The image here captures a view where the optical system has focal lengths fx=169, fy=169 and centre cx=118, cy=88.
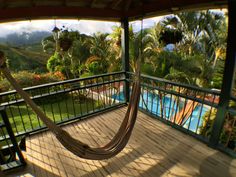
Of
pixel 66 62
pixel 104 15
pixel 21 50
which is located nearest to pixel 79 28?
pixel 66 62

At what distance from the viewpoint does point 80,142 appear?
184 cm

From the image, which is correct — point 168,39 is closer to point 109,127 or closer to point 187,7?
point 187,7

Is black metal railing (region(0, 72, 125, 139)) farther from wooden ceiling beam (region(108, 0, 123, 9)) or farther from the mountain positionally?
the mountain

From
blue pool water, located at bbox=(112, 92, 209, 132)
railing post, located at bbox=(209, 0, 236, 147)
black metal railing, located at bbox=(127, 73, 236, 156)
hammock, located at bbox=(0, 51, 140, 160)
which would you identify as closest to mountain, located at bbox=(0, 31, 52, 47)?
blue pool water, located at bbox=(112, 92, 209, 132)

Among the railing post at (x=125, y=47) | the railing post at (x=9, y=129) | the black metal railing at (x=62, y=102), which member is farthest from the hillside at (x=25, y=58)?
the railing post at (x=9, y=129)

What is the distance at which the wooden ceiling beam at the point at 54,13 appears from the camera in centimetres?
252

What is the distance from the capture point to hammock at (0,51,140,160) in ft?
5.80

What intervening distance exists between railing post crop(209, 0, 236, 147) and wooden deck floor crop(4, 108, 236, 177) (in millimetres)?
342

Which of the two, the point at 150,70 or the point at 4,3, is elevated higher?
the point at 4,3

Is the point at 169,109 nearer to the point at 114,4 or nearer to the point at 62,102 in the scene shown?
the point at 114,4

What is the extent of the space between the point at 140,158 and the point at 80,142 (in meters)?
1.02

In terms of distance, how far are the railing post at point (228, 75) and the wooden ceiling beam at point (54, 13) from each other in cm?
207

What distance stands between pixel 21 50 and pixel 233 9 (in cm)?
1372

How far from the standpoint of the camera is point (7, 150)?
7.74 feet
